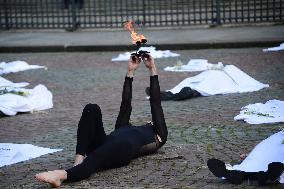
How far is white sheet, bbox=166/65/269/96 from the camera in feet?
34.3

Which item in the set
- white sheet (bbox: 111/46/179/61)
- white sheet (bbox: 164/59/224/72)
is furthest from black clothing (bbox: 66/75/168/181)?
white sheet (bbox: 111/46/179/61)

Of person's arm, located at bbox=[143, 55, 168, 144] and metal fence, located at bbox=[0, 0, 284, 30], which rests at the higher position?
person's arm, located at bbox=[143, 55, 168, 144]

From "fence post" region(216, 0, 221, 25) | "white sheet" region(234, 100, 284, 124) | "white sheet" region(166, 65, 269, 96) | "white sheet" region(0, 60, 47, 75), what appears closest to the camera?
"white sheet" region(234, 100, 284, 124)

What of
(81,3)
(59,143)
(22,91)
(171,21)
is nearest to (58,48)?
(171,21)

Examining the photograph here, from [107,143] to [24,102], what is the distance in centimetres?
363

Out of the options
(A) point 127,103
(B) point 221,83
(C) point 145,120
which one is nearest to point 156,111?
(A) point 127,103

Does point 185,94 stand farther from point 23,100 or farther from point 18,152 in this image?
point 18,152

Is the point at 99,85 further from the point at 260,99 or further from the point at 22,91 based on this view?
the point at 260,99

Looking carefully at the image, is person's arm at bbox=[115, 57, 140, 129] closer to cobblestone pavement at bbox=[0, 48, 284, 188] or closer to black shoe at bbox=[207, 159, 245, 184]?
cobblestone pavement at bbox=[0, 48, 284, 188]

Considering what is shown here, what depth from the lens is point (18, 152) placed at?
718cm

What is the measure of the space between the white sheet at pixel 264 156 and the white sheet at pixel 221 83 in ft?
13.5

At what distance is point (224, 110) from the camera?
30.6ft

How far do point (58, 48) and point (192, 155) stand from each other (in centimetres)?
1051

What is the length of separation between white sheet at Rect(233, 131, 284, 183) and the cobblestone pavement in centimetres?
26
